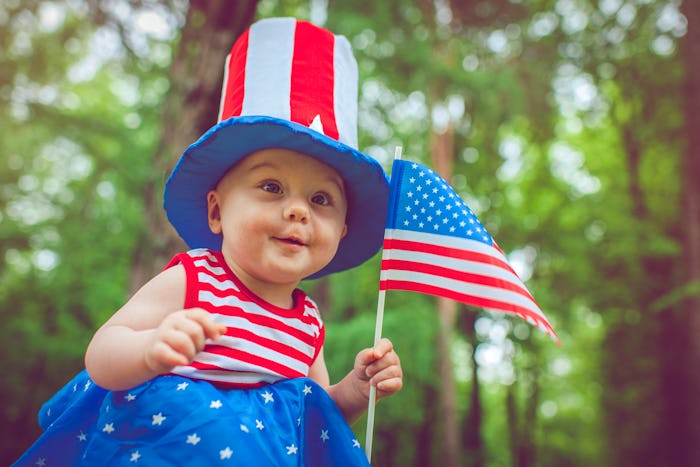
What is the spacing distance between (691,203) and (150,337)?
6.92 metres

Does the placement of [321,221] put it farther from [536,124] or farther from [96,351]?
[536,124]

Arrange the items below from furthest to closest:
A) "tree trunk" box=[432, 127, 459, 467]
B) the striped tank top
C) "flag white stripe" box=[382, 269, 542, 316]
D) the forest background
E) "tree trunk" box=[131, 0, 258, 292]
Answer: "tree trunk" box=[432, 127, 459, 467]
the forest background
"tree trunk" box=[131, 0, 258, 292]
"flag white stripe" box=[382, 269, 542, 316]
the striped tank top

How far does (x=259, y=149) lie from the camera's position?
161 centimetres

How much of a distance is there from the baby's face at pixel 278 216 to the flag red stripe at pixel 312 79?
5.4 inches

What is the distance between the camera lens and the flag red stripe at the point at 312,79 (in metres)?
1.67

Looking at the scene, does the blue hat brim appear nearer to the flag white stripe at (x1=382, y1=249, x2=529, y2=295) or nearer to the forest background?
the flag white stripe at (x1=382, y1=249, x2=529, y2=295)

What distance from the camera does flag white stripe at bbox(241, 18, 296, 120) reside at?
1671mm

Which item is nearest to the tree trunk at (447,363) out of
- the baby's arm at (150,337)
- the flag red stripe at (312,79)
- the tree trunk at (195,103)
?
the tree trunk at (195,103)

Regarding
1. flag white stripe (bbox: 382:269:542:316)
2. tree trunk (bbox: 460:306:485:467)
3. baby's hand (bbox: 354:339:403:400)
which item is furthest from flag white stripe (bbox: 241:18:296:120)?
tree trunk (bbox: 460:306:485:467)

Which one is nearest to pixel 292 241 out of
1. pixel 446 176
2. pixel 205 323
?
pixel 205 323

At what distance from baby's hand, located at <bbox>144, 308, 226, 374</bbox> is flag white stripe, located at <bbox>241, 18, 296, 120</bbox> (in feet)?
2.22

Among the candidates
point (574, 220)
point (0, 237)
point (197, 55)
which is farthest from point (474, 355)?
point (197, 55)

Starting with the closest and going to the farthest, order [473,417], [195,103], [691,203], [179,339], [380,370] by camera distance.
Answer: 1. [179,339]
2. [380,370]
3. [195,103]
4. [691,203]
5. [473,417]

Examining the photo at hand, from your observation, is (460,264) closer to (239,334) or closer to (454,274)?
(454,274)
